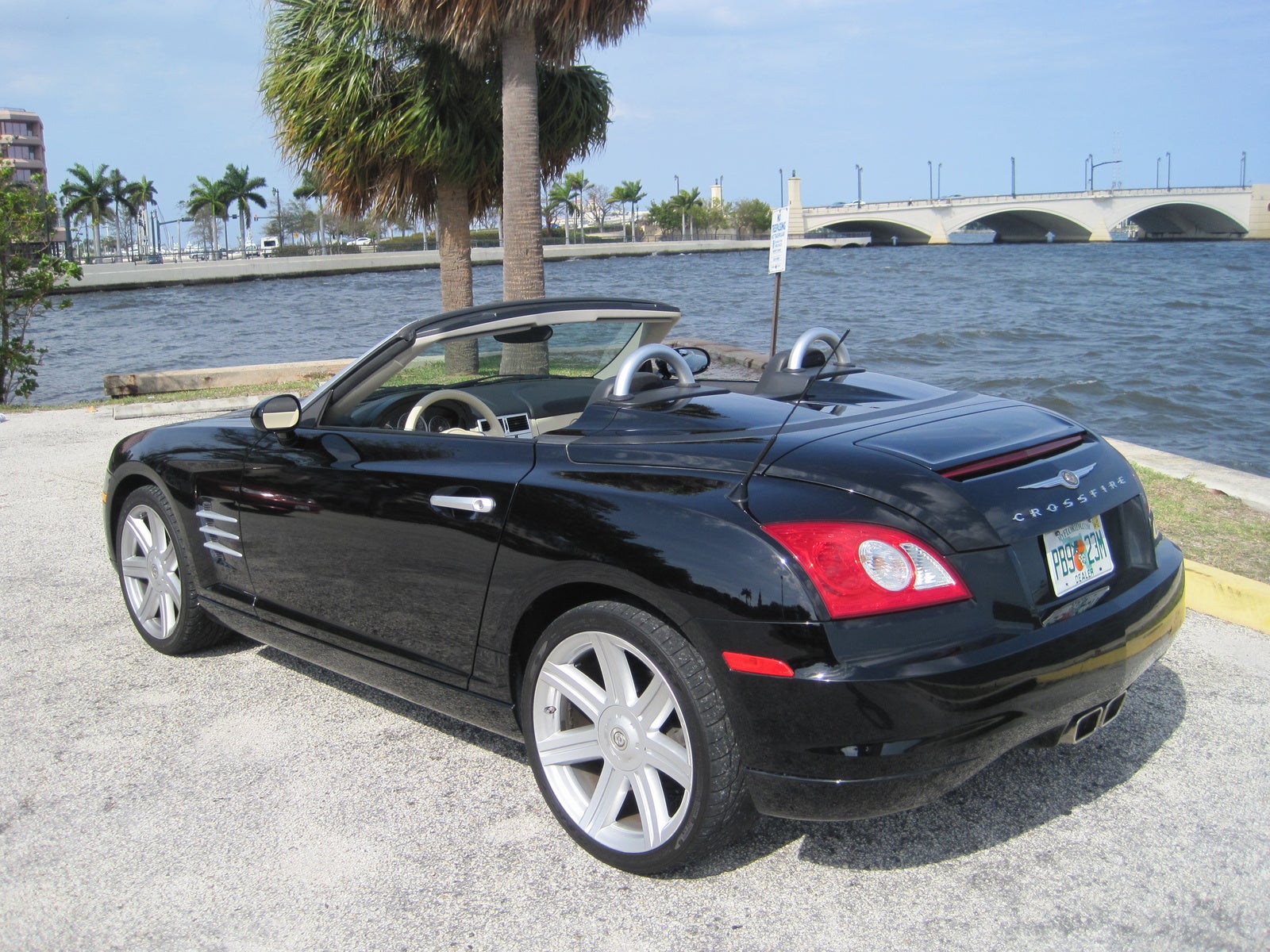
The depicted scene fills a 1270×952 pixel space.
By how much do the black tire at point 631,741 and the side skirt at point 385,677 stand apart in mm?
168

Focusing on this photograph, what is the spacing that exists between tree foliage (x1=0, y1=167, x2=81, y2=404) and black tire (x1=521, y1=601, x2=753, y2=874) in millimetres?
15140

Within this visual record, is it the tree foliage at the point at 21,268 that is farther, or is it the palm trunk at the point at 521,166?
the tree foliage at the point at 21,268

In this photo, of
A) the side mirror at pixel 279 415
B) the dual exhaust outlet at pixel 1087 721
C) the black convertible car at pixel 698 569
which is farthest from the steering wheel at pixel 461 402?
the dual exhaust outlet at pixel 1087 721

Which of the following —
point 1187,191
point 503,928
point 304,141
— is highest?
point 1187,191

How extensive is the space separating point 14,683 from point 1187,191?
106857mm

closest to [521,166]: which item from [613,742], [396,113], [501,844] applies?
[396,113]

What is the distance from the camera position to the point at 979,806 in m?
3.21

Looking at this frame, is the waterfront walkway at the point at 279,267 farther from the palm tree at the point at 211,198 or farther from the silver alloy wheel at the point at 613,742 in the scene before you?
the silver alloy wheel at the point at 613,742

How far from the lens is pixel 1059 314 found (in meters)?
31.3

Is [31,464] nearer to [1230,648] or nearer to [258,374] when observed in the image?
[258,374]

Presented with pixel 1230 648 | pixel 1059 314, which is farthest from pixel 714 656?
pixel 1059 314

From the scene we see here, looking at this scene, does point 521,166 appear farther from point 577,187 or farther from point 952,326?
point 577,187

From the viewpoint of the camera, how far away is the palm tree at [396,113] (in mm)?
14000

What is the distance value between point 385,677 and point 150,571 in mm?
1701
